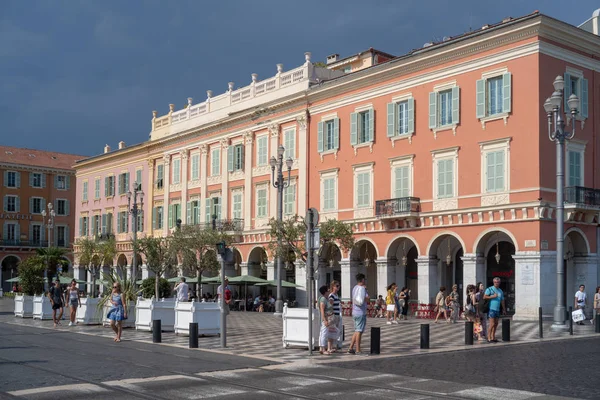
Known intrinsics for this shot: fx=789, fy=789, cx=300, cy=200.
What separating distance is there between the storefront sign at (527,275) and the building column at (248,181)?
20600 millimetres

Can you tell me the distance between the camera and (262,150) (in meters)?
48.4

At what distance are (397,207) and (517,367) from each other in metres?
22.9

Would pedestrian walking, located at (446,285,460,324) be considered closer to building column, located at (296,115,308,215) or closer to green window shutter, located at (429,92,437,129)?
green window shutter, located at (429,92,437,129)

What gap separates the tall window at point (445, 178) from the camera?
36375 millimetres

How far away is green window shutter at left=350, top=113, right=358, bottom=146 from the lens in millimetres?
41656

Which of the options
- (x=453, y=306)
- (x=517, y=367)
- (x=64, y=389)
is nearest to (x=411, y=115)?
(x=453, y=306)

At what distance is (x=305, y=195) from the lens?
44.9m

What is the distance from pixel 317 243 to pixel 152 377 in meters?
5.91

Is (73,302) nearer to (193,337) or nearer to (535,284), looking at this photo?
(193,337)

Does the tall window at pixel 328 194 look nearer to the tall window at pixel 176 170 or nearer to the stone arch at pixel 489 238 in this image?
the stone arch at pixel 489 238

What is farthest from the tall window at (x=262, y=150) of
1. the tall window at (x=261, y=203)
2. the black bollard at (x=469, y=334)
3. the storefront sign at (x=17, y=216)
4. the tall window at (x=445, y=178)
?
the storefront sign at (x=17, y=216)

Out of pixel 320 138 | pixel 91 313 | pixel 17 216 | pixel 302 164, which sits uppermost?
pixel 320 138

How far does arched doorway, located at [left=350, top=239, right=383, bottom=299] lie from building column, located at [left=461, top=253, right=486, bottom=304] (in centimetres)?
706

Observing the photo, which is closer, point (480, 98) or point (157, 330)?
point (157, 330)
